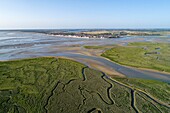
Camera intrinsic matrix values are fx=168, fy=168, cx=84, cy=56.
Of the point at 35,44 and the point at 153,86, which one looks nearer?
the point at 153,86

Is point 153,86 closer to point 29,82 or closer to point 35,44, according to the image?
point 29,82

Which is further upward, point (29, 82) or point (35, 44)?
point (29, 82)

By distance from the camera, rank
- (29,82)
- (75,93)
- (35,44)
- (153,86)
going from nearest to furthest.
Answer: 1. (75,93)
2. (153,86)
3. (29,82)
4. (35,44)

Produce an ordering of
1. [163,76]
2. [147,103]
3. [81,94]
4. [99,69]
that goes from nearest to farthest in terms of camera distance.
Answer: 1. [147,103]
2. [81,94]
3. [163,76]
4. [99,69]

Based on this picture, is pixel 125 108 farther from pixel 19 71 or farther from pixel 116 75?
pixel 19 71

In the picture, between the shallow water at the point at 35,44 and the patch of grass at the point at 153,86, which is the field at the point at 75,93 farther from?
the shallow water at the point at 35,44

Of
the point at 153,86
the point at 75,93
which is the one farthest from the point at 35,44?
the point at 153,86

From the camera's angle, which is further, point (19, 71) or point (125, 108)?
point (19, 71)

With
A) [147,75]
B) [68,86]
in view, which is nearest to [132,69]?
[147,75]

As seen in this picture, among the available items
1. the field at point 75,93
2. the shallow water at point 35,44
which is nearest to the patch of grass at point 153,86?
the field at point 75,93
